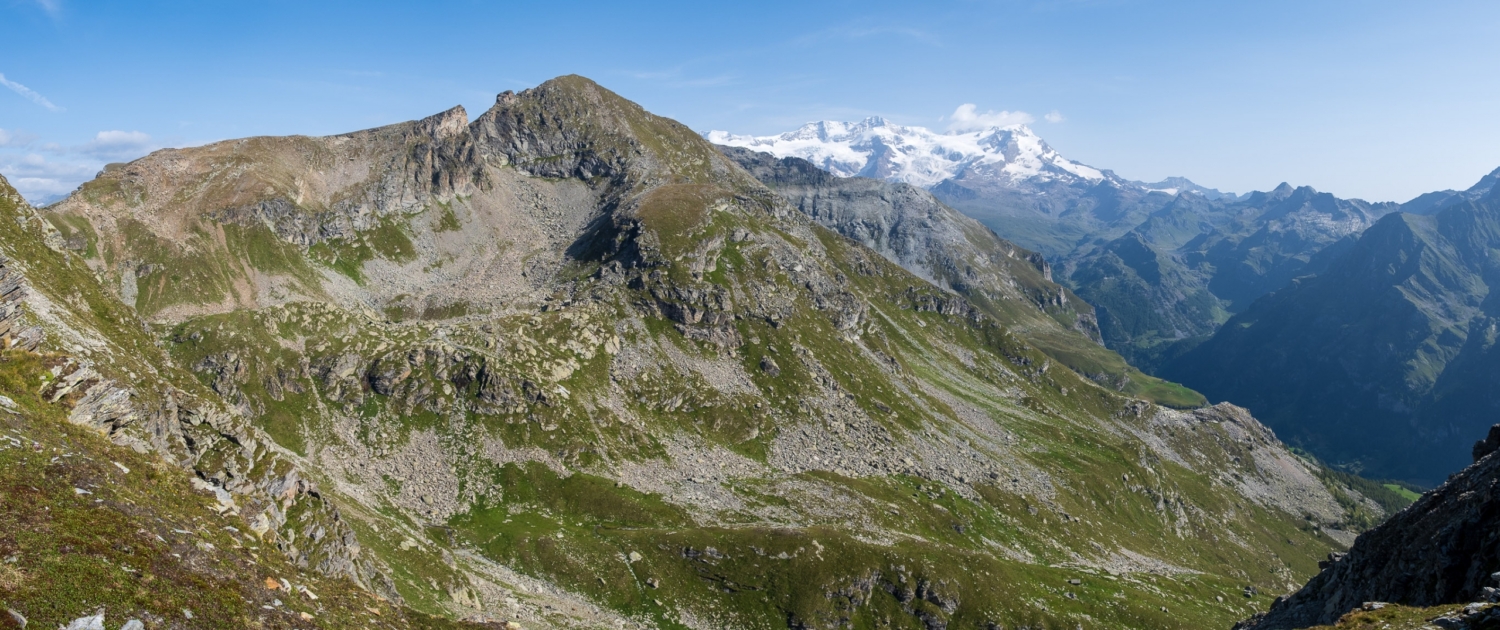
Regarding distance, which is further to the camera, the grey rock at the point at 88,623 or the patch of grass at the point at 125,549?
the patch of grass at the point at 125,549

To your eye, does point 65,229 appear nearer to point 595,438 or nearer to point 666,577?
point 595,438

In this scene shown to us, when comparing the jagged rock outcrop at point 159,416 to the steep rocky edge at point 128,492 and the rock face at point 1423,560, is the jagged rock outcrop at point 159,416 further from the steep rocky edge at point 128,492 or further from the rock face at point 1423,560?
the rock face at point 1423,560

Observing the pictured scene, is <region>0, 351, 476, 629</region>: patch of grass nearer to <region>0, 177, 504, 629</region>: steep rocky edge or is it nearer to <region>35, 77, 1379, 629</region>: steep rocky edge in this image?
<region>0, 177, 504, 629</region>: steep rocky edge

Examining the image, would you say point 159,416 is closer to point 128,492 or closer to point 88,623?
point 128,492

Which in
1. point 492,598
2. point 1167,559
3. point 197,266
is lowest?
point 1167,559

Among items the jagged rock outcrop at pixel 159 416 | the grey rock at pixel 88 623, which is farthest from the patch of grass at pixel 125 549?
the jagged rock outcrop at pixel 159 416

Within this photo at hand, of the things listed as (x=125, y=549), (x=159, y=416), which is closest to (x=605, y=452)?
(x=159, y=416)

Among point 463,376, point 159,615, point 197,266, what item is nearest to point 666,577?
point 463,376

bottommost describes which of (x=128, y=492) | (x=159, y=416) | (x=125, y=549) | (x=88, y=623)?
(x=88, y=623)
